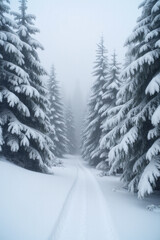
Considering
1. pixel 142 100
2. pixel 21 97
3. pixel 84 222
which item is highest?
pixel 21 97

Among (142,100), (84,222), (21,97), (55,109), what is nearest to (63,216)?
(84,222)

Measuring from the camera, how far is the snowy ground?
517cm

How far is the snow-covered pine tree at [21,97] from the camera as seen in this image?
423 inches

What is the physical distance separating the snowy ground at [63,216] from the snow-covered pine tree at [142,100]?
1.83 m

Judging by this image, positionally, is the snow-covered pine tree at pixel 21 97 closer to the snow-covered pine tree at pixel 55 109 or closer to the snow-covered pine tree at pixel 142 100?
the snow-covered pine tree at pixel 142 100

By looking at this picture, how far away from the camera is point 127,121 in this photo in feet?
31.4

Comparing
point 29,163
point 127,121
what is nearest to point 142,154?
point 127,121

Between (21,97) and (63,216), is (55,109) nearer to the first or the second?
(21,97)

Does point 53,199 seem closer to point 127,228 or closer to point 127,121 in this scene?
point 127,228

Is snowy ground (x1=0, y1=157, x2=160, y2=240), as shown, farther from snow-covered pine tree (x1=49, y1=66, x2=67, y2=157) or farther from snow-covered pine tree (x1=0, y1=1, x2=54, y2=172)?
snow-covered pine tree (x1=49, y1=66, x2=67, y2=157)

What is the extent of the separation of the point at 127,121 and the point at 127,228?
5.21 meters

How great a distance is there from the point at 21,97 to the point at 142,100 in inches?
313

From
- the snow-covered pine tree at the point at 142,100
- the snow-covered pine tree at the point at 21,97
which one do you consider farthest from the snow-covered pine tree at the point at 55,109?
the snow-covered pine tree at the point at 142,100

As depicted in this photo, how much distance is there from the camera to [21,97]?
40.7 feet
